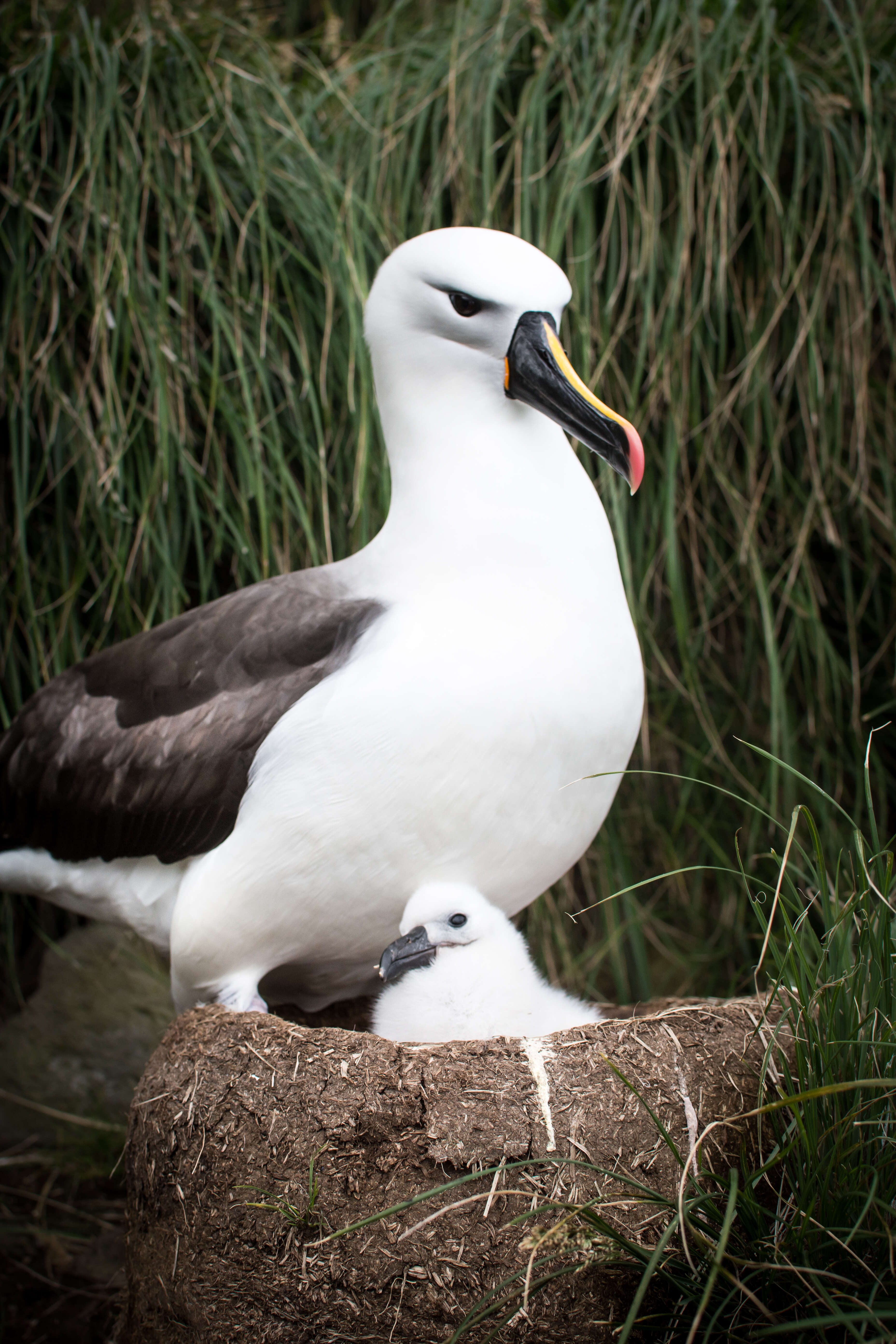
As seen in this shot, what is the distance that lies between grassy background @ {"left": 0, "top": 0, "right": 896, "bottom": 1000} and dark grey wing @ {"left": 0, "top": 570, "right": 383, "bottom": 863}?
66 cm

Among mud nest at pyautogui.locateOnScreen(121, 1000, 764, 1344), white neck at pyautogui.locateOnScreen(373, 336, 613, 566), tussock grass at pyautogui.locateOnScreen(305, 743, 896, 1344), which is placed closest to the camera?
tussock grass at pyautogui.locateOnScreen(305, 743, 896, 1344)

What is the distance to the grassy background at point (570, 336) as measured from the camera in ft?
10.0

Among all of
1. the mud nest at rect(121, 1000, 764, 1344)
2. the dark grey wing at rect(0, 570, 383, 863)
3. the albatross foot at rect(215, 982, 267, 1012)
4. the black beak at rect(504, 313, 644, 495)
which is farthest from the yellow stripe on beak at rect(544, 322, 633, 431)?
the albatross foot at rect(215, 982, 267, 1012)

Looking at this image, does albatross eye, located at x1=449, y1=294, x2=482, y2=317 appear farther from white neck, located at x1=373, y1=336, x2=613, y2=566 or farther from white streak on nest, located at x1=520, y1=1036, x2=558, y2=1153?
white streak on nest, located at x1=520, y1=1036, x2=558, y2=1153

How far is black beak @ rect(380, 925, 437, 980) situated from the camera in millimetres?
1944

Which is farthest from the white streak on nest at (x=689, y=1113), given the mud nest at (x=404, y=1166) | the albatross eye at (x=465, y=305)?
the albatross eye at (x=465, y=305)

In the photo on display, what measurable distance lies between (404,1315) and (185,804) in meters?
0.98

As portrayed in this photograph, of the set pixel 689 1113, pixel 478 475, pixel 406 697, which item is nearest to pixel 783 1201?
pixel 689 1113

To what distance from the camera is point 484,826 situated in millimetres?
1937

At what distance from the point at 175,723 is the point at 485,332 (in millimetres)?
968

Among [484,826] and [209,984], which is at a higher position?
[484,826]

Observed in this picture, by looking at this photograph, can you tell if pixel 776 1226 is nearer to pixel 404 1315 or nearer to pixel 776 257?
pixel 404 1315

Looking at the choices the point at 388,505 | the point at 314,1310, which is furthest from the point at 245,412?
the point at 314,1310

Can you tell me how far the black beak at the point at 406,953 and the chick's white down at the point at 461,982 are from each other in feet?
0.04
